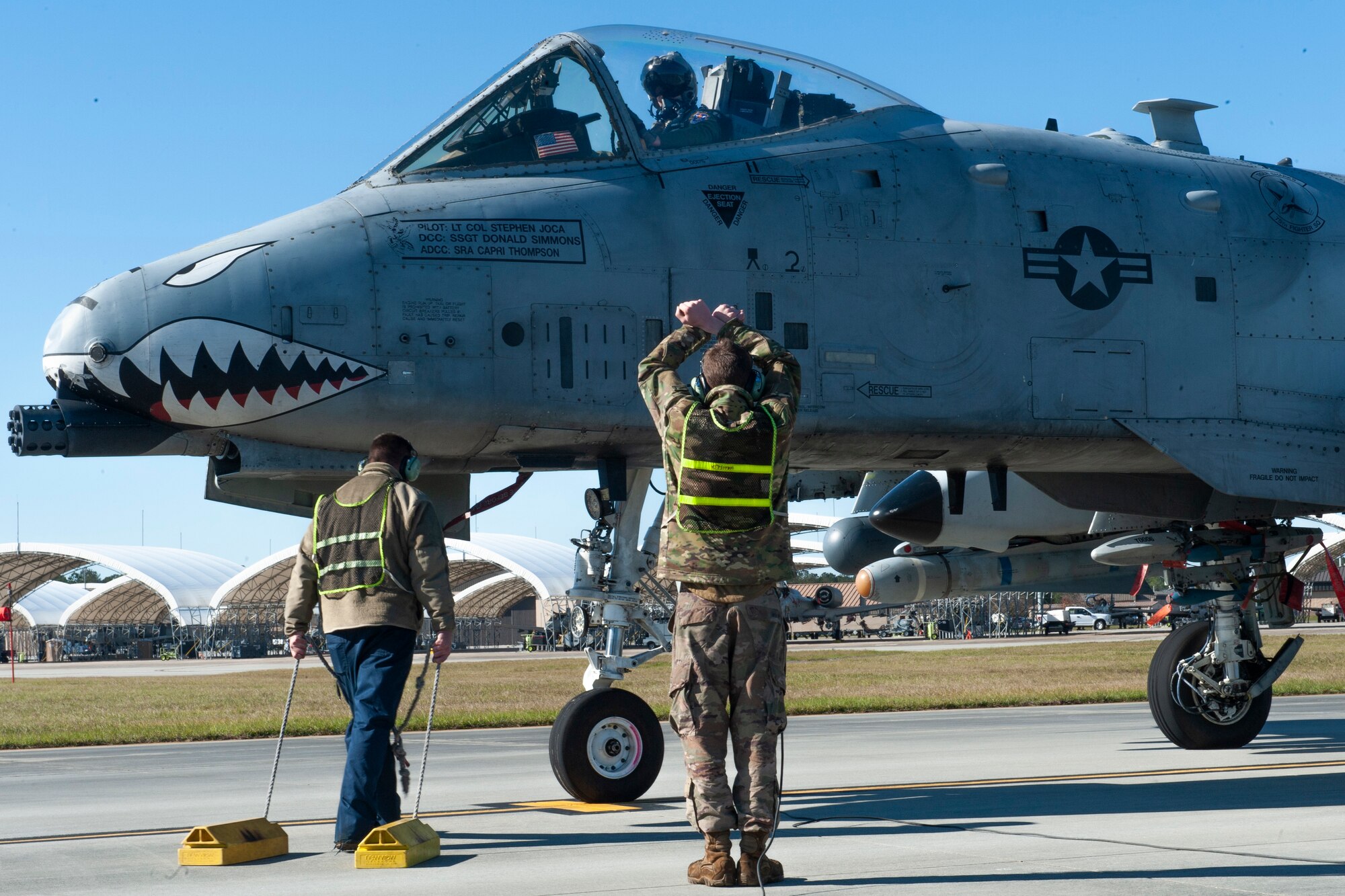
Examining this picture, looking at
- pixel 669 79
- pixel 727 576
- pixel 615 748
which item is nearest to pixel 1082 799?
pixel 615 748

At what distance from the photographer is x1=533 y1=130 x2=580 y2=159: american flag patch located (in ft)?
27.9

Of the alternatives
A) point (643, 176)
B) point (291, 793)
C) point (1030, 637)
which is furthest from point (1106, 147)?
point (1030, 637)

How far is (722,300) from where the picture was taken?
27.5ft

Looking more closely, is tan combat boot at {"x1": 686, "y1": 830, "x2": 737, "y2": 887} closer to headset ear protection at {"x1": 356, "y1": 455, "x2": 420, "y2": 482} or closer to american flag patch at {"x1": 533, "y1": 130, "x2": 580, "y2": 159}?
headset ear protection at {"x1": 356, "y1": 455, "x2": 420, "y2": 482}

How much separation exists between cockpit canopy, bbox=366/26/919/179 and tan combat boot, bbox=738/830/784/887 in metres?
4.50

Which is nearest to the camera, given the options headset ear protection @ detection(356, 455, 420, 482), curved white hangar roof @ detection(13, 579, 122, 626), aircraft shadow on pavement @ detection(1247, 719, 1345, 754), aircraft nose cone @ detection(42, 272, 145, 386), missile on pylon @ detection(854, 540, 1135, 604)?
headset ear protection @ detection(356, 455, 420, 482)

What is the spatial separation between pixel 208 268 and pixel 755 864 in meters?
4.39

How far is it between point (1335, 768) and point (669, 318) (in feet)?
19.7

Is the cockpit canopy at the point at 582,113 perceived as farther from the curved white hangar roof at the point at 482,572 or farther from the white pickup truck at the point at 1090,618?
the white pickup truck at the point at 1090,618

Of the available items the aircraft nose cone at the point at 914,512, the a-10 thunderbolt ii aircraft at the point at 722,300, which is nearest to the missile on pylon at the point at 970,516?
the aircraft nose cone at the point at 914,512

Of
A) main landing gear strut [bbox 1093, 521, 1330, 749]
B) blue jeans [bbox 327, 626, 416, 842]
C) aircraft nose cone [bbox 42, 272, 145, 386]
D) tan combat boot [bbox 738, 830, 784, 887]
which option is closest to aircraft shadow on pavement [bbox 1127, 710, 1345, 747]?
main landing gear strut [bbox 1093, 521, 1330, 749]

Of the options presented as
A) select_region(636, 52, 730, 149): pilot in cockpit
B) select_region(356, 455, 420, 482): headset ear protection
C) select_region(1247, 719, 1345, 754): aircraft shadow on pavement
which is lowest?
select_region(1247, 719, 1345, 754): aircraft shadow on pavement

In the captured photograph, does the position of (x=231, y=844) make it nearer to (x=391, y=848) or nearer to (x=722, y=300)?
(x=391, y=848)

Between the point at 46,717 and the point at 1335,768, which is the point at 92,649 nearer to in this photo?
the point at 46,717
